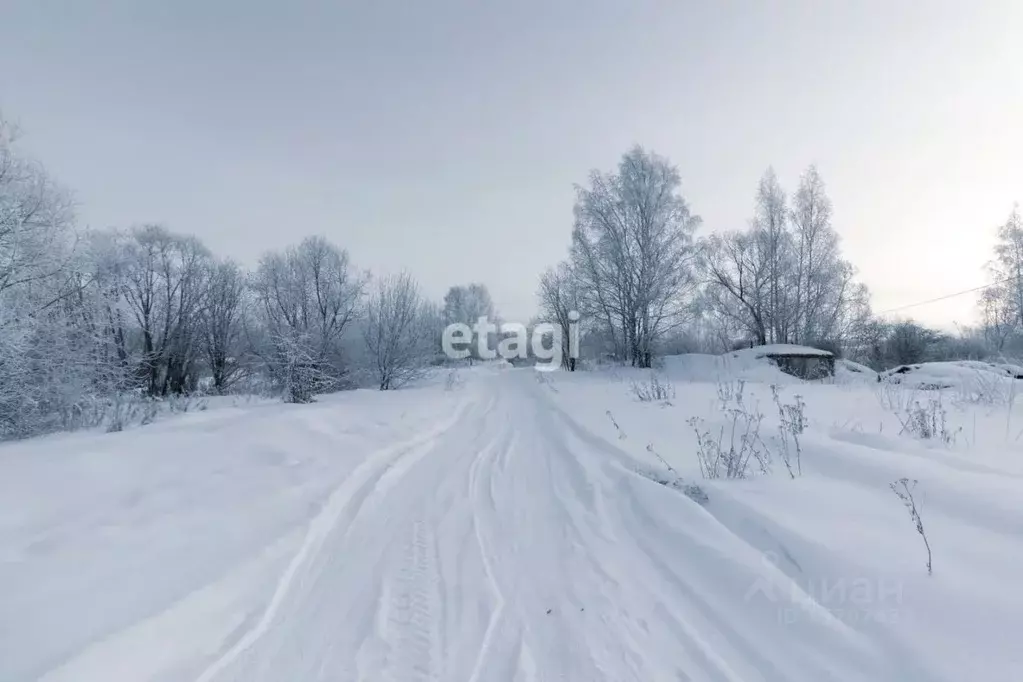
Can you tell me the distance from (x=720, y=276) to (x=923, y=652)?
98.6 ft

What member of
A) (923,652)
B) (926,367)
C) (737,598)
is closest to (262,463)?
(737,598)

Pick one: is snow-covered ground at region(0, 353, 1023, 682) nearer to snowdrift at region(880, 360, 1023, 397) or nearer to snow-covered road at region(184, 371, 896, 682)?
snow-covered road at region(184, 371, 896, 682)

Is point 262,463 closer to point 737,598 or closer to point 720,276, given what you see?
point 737,598

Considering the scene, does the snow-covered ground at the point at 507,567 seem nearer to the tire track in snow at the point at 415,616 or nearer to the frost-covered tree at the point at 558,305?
the tire track in snow at the point at 415,616

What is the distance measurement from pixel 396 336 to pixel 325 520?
15.5m

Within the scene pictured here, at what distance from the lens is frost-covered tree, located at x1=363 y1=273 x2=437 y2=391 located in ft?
63.4

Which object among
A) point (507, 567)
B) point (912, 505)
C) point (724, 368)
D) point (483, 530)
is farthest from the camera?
point (724, 368)

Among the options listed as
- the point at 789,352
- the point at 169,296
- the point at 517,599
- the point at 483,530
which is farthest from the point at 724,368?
the point at 169,296

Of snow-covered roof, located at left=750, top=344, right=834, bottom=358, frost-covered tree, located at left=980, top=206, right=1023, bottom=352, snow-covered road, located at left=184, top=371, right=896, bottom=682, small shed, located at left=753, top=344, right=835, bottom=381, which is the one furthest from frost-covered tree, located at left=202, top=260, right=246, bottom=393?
frost-covered tree, located at left=980, top=206, right=1023, bottom=352

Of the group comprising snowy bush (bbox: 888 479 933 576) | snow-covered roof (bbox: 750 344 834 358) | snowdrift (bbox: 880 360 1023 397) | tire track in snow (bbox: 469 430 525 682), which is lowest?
tire track in snow (bbox: 469 430 525 682)

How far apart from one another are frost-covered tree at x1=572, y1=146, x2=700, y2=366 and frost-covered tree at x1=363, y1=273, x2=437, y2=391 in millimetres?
9780

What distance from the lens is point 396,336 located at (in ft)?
63.3

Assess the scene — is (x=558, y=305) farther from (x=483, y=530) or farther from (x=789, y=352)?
(x=483, y=530)

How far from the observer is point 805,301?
25672 mm
